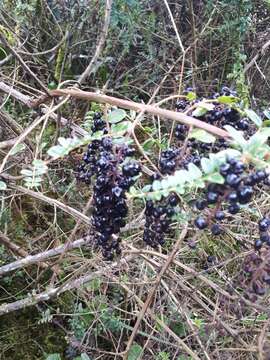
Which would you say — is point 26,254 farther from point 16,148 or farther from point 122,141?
point 122,141

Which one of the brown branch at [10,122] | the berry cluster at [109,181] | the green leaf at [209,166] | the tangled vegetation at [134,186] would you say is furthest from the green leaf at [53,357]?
the green leaf at [209,166]

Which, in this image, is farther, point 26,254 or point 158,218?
point 26,254

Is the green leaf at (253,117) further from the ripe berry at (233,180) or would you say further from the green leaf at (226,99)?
the ripe berry at (233,180)

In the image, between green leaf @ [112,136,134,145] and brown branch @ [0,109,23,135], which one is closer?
green leaf @ [112,136,134,145]

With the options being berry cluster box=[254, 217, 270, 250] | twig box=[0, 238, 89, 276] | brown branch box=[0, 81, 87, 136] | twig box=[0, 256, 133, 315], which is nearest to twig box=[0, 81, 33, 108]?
brown branch box=[0, 81, 87, 136]

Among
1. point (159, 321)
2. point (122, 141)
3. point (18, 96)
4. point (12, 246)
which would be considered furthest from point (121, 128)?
point (12, 246)

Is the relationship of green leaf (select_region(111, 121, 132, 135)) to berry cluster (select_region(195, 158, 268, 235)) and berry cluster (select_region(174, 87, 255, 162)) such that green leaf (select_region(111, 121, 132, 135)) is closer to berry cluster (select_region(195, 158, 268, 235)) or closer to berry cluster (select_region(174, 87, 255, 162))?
berry cluster (select_region(174, 87, 255, 162))

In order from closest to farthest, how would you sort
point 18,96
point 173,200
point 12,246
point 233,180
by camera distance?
point 233,180 < point 173,200 < point 18,96 < point 12,246
